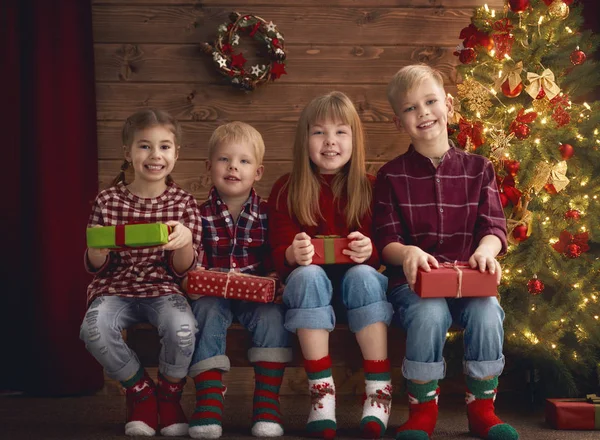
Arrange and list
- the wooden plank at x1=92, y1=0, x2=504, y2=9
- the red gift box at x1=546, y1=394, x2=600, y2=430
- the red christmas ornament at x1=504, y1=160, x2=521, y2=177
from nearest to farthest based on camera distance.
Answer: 1. the red gift box at x1=546, y1=394, x2=600, y2=430
2. the red christmas ornament at x1=504, y1=160, x2=521, y2=177
3. the wooden plank at x1=92, y1=0, x2=504, y2=9

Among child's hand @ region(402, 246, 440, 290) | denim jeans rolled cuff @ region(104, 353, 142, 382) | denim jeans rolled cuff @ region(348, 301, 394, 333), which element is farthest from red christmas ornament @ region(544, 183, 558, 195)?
denim jeans rolled cuff @ region(104, 353, 142, 382)

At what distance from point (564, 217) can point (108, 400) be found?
182 centimetres

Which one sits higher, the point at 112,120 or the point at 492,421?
the point at 112,120

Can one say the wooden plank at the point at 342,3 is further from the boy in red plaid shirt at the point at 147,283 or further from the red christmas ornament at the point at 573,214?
the red christmas ornament at the point at 573,214

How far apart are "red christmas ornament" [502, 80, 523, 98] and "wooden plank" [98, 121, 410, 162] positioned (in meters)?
0.58

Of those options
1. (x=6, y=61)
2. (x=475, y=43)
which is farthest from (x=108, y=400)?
(x=475, y=43)

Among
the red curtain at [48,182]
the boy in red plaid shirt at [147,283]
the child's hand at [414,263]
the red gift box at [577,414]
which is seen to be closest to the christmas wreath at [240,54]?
the red curtain at [48,182]

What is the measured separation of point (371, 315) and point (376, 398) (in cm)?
24

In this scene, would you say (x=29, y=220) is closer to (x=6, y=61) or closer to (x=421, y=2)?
(x=6, y=61)

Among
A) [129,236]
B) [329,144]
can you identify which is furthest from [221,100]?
[129,236]

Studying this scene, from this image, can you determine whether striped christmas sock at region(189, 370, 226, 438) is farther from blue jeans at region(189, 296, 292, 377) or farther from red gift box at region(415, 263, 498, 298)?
red gift box at region(415, 263, 498, 298)

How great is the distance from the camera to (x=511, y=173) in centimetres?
246

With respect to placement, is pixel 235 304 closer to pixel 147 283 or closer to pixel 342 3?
pixel 147 283

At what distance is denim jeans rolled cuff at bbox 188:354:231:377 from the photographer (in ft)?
6.93
